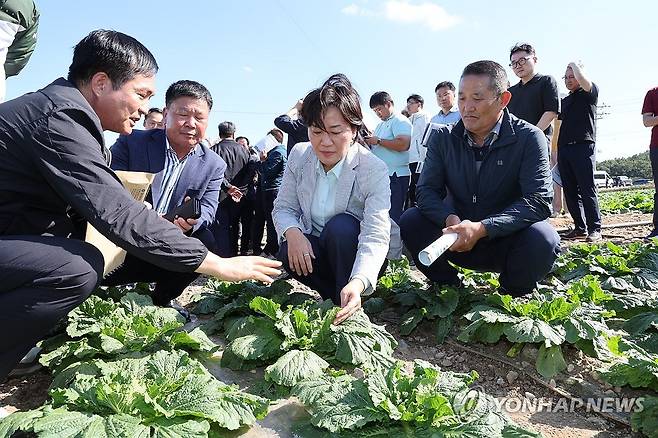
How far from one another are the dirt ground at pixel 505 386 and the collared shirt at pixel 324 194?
83cm

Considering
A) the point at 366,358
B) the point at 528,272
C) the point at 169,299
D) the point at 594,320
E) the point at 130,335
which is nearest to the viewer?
the point at 366,358

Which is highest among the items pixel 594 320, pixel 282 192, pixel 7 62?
pixel 7 62

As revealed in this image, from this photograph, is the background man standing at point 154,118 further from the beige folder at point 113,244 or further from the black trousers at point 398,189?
the beige folder at point 113,244

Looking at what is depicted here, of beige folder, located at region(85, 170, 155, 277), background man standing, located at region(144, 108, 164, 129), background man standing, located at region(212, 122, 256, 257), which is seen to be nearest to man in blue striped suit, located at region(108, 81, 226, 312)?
beige folder, located at region(85, 170, 155, 277)

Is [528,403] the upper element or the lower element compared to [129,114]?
lower

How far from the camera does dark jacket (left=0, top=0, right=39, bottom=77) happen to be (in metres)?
2.90

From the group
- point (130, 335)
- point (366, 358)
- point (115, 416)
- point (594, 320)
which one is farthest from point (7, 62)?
point (594, 320)

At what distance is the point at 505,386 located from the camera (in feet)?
8.12

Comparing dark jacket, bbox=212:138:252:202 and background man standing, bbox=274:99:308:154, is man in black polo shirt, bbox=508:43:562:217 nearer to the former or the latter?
background man standing, bbox=274:99:308:154

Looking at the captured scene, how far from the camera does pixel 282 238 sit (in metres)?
3.20

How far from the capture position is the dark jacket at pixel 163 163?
11.7 ft

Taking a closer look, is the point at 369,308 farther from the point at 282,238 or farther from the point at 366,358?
the point at 366,358

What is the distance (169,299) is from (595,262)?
11.2ft

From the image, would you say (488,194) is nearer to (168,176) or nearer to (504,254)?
(504,254)
